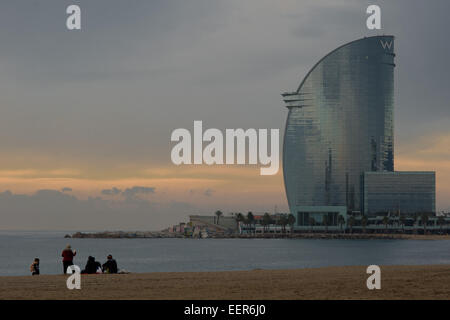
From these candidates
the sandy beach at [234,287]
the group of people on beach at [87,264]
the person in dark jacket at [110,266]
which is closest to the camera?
the sandy beach at [234,287]

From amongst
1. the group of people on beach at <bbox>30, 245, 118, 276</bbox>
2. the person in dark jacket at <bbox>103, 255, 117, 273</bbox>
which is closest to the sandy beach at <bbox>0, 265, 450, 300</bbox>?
the group of people on beach at <bbox>30, 245, 118, 276</bbox>

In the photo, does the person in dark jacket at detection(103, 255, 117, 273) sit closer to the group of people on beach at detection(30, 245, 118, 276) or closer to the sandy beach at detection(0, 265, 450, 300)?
the group of people on beach at detection(30, 245, 118, 276)

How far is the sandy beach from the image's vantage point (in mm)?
22344

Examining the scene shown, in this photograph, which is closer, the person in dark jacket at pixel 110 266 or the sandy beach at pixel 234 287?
the sandy beach at pixel 234 287

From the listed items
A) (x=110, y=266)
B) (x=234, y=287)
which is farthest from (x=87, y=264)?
(x=234, y=287)

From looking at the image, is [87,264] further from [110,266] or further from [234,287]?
[234,287]

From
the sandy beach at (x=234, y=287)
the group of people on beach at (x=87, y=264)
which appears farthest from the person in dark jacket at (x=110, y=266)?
the sandy beach at (x=234, y=287)

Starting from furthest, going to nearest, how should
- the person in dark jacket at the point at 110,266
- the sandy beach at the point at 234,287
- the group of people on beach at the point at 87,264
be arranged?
the person in dark jacket at the point at 110,266, the group of people on beach at the point at 87,264, the sandy beach at the point at 234,287

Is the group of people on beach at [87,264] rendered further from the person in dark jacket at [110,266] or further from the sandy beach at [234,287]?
the sandy beach at [234,287]

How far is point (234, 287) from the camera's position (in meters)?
25.2

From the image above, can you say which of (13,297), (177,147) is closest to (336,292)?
(13,297)

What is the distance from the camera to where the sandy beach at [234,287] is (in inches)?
880

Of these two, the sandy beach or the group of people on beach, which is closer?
the sandy beach
